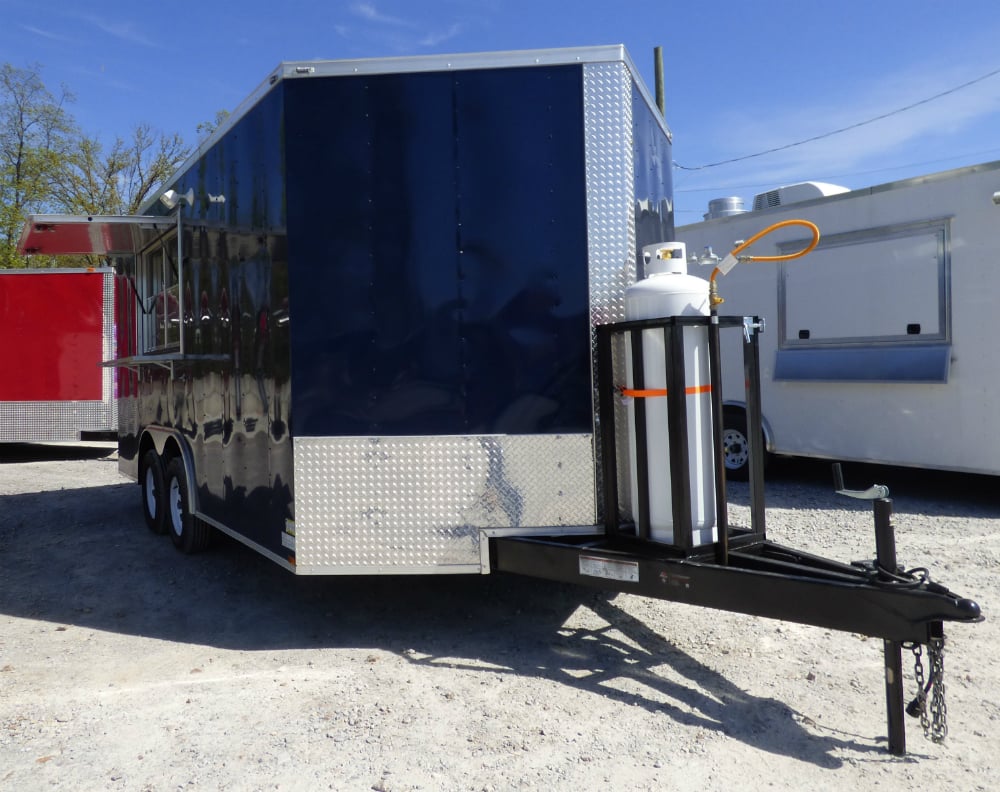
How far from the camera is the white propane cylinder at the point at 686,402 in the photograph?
4023mm

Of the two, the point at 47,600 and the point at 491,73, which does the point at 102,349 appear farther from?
the point at 491,73

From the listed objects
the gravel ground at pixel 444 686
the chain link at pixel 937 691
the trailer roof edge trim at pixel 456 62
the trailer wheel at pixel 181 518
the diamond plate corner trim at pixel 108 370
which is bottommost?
the gravel ground at pixel 444 686

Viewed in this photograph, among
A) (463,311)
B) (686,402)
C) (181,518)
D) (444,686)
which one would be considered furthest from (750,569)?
(181,518)

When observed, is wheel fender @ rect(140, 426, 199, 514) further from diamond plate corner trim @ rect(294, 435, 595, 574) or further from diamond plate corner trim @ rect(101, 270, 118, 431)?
diamond plate corner trim @ rect(101, 270, 118, 431)

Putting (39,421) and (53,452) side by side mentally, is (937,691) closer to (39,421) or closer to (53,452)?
(39,421)

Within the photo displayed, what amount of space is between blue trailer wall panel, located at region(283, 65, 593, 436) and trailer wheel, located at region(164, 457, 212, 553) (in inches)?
95.5

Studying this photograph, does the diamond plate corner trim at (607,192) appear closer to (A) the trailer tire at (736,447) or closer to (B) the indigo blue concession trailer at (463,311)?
(B) the indigo blue concession trailer at (463,311)

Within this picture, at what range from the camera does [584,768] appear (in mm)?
3168

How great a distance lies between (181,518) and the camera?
263 inches

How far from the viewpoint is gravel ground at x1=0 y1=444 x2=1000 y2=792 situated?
10.4 feet

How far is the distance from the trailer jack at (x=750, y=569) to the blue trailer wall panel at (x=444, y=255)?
38 centimetres

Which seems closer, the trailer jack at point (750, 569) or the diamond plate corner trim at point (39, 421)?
the trailer jack at point (750, 569)

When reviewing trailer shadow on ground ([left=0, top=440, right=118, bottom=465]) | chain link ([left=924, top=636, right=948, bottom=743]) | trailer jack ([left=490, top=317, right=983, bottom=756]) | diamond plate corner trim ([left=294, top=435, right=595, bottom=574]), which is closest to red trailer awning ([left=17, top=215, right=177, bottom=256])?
diamond plate corner trim ([left=294, top=435, right=595, bottom=574])

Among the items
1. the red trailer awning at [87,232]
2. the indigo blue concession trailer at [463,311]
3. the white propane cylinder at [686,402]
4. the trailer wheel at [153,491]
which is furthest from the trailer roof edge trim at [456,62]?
the trailer wheel at [153,491]
